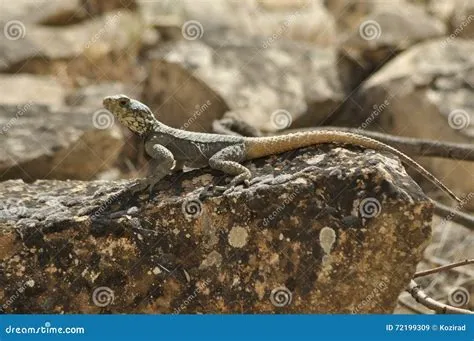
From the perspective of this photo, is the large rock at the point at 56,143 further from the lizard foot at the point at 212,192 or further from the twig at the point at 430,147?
the lizard foot at the point at 212,192

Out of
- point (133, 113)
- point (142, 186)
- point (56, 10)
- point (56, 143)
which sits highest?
point (56, 10)

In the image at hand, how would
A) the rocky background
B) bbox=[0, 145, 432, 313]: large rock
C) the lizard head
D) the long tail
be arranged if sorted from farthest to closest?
the lizard head < the long tail < the rocky background < bbox=[0, 145, 432, 313]: large rock

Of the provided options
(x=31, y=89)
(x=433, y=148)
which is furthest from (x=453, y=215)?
(x=31, y=89)

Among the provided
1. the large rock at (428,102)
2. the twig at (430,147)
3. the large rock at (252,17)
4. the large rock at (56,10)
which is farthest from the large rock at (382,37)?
the twig at (430,147)

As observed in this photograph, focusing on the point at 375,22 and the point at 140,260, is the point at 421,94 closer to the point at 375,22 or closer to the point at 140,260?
the point at 375,22

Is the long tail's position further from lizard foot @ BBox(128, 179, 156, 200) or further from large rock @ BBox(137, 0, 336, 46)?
large rock @ BBox(137, 0, 336, 46)

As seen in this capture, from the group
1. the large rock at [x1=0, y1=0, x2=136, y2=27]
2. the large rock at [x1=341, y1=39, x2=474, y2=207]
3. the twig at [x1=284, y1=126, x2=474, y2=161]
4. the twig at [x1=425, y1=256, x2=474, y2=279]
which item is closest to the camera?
the twig at [x1=284, y1=126, x2=474, y2=161]

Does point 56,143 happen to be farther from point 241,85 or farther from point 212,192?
point 212,192

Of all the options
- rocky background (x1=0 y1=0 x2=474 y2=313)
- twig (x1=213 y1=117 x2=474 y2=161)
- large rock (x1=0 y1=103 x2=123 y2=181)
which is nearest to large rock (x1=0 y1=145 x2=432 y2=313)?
rocky background (x1=0 y1=0 x2=474 y2=313)
